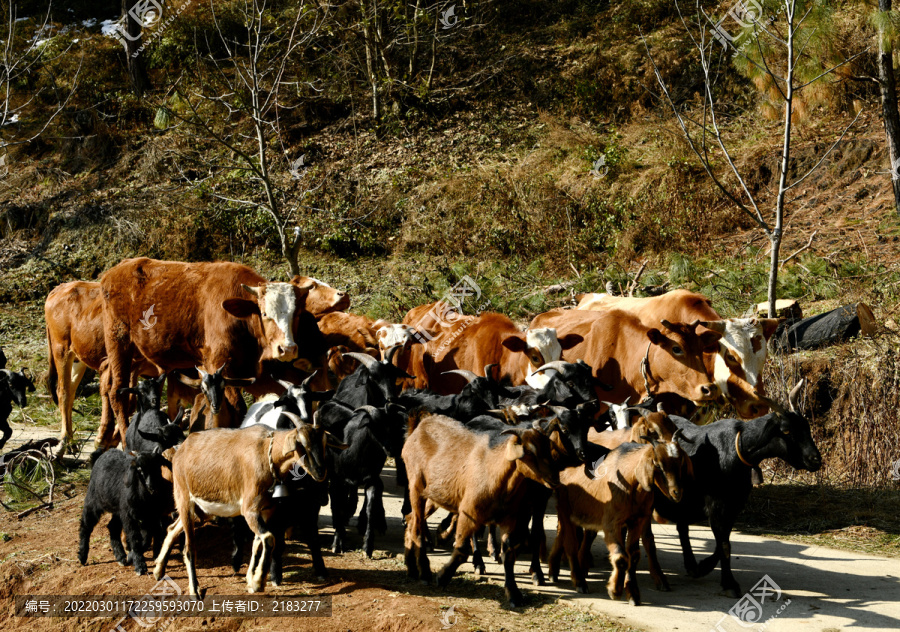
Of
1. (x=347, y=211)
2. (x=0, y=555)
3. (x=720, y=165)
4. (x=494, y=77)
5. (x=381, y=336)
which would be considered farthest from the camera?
(x=494, y=77)

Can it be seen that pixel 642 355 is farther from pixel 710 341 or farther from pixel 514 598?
pixel 514 598

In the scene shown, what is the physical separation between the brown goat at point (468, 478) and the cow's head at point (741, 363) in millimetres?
3341

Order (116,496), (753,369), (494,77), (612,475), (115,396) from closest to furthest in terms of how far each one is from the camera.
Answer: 1. (612,475)
2. (116,496)
3. (753,369)
4. (115,396)
5. (494,77)

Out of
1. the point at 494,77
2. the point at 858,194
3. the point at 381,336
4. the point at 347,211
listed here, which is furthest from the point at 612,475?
the point at 494,77

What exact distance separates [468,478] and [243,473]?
168cm

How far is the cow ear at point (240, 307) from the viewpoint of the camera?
30.5 ft

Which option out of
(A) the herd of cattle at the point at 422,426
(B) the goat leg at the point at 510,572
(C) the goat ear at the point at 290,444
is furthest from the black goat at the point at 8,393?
(B) the goat leg at the point at 510,572

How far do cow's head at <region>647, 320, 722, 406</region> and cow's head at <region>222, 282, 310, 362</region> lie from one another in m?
3.86

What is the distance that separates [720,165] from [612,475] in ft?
49.5

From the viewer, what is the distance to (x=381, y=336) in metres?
10.8

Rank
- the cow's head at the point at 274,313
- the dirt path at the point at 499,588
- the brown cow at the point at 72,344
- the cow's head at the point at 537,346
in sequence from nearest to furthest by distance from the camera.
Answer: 1. the dirt path at the point at 499,588
2. the cow's head at the point at 274,313
3. the cow's head at the point at 537,346
4. the brown cow at the point at 72,344

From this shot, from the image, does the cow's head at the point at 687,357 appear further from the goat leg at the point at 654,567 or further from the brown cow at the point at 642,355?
the goat leg at the point at 654,567

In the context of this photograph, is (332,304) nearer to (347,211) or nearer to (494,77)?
(347,211)

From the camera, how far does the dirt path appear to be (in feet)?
19.0
